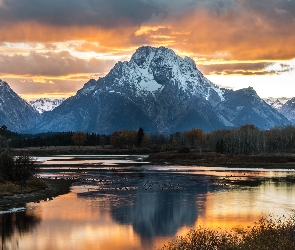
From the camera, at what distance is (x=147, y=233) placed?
48219mm

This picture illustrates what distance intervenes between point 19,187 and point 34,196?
448 cm

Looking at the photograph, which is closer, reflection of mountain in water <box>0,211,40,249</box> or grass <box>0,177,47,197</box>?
reflection of mountain in water <box>0,211,40,249</box>

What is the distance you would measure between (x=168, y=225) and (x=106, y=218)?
25.0ft

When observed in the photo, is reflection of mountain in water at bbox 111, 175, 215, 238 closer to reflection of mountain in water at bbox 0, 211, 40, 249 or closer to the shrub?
reflection of mountain in water at bbox 0, 211, 40, 249

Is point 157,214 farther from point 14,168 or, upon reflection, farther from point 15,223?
point 14,168

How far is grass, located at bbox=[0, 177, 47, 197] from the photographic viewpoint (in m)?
70.0

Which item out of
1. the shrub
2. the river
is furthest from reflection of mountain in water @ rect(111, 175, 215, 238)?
the shrub

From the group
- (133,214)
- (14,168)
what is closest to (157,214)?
(133,214)

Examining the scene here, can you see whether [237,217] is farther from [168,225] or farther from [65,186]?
[65,186]

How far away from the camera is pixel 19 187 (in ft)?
242

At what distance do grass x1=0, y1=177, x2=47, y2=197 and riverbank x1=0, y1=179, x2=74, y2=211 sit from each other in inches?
31.1

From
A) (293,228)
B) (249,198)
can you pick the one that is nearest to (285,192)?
(249,198)

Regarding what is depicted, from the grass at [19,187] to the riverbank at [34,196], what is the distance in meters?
0.79

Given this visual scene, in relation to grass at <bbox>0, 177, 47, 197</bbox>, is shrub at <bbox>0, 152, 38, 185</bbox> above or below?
above
